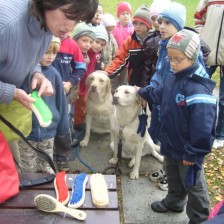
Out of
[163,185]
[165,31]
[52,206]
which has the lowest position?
[163,185]

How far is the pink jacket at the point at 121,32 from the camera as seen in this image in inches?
256

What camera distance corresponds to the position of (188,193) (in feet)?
10.1

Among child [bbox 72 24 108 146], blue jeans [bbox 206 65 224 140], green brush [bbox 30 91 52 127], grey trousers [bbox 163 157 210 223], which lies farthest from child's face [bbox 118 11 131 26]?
green brush [bbox 30 91 52 127]

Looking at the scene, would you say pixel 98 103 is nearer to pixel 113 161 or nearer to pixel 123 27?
pixel 113 161

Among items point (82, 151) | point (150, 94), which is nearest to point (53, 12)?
point (150, 94)

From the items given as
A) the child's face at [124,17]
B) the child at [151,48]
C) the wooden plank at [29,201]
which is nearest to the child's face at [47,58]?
the wooden plank at [29,201]

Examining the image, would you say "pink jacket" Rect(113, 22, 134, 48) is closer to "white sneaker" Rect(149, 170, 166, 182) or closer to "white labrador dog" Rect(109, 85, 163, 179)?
"white labrador dog" Rect(109, 85, 163, 179)

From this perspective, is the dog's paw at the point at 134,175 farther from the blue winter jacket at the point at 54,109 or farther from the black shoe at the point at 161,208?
the blue winter jacket at the point at 54,109

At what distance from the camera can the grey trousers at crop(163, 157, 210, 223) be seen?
3020 millimetres

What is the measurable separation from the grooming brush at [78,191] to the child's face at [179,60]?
3.96 feet

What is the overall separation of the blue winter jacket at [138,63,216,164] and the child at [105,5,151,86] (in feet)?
5.77

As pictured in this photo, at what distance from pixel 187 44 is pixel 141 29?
7.00 feet

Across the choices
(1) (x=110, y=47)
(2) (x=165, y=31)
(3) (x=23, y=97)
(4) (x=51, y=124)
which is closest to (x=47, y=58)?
(4) (x=51, y=124)

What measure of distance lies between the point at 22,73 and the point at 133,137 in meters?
2.32
